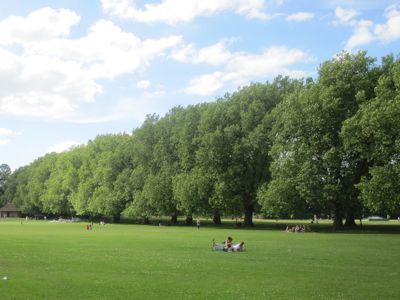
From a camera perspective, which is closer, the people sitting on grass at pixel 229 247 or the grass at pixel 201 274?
the grass at pixel 201 274

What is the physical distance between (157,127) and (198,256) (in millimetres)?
70772

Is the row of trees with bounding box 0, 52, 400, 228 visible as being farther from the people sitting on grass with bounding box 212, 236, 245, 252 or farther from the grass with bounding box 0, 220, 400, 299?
the grass with bounding box 0, 220, 400, 299

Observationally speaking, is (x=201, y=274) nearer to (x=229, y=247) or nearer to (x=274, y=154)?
(x=229, y=247)

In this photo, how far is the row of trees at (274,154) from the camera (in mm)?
54344

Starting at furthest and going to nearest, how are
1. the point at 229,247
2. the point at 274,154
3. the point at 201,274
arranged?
1. the point at 274,154
2. the point at 229,247
3. the point at 201,274

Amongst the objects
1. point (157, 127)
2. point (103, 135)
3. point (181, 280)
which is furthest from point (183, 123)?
point (181, 280)

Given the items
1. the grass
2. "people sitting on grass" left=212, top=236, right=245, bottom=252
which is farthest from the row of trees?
the grass

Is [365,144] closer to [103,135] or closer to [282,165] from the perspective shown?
[282,165]

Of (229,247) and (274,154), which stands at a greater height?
(274,154)

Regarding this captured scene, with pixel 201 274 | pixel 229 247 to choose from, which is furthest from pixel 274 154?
pixel 201 274

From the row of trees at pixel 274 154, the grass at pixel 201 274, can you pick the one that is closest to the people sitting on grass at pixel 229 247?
the grass at pixel 201 274

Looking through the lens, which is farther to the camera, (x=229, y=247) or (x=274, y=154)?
(x=274, y=154)

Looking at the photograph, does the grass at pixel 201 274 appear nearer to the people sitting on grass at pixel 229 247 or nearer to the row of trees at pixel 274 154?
the people sitting on grass at pixel 229 247

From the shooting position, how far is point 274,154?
66.9m
